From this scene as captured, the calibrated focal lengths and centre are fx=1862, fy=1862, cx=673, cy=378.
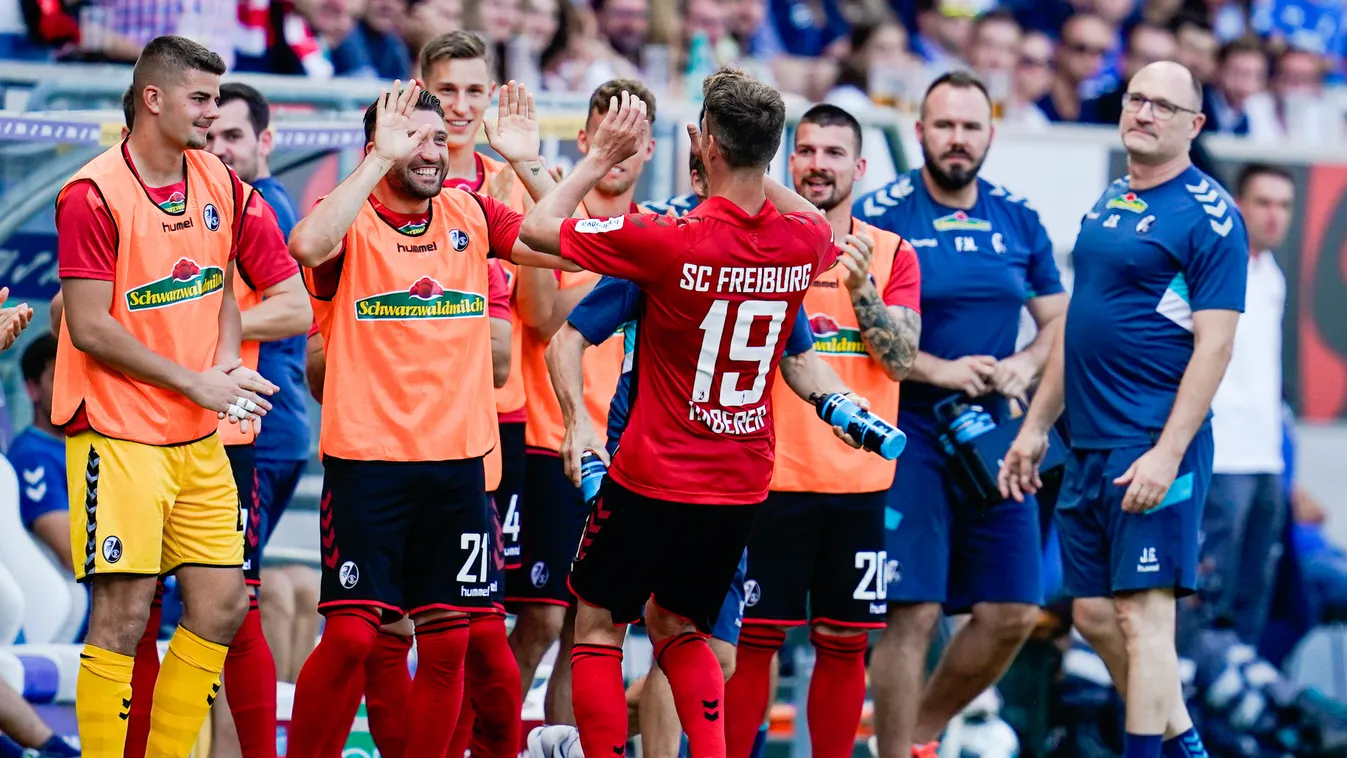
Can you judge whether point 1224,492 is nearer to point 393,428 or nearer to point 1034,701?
point 1034,701

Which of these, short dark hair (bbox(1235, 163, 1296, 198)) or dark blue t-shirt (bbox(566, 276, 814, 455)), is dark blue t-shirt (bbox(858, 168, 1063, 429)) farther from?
short dark hair (bbox(1235, 163, 1296, 198))

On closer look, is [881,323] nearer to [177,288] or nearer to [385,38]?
[177,288]

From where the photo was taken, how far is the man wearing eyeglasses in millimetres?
6996

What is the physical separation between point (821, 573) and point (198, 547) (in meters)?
2.32

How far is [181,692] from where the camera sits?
6.05 metres

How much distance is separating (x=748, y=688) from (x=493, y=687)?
103 centimetres

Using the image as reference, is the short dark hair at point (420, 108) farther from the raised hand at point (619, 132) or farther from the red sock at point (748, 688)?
the red sock at point (748, 688)

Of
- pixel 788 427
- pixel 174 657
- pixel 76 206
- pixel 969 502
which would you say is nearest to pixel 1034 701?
pixel 969 502

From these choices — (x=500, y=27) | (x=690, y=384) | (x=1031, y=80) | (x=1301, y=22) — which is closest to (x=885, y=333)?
(x=690, y=384)

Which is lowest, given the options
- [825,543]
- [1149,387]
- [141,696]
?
[141,696]

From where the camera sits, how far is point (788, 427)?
A: 276 inches

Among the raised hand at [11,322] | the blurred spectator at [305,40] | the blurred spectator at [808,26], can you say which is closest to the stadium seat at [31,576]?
the raised hand at [11,322]

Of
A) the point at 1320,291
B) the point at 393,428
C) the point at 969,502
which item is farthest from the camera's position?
the point at 1320,291

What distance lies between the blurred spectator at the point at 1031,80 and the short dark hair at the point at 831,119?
624 cm
